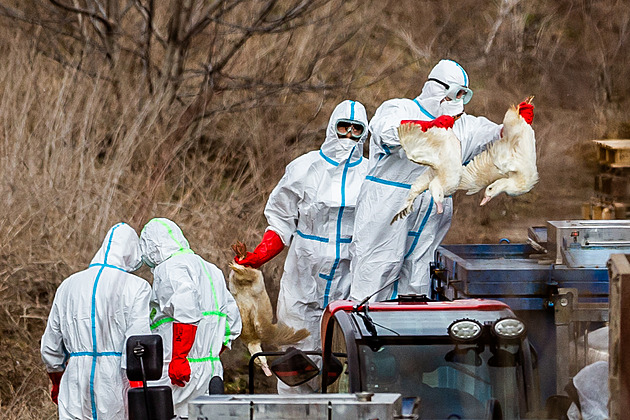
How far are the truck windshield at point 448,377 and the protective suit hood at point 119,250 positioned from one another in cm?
257

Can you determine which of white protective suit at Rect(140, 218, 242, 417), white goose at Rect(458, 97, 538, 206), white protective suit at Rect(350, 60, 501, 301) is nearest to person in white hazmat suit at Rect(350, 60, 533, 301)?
white protective suit at Rect(350, 60, 501, 301)

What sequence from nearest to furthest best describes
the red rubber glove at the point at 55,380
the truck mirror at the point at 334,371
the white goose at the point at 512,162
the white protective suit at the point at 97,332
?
the truck mirror at the point at 334,371 < the white goose at the point at 512,162 < the white protective suit at the point at 97,332 < the red rubber glove at the point at 55,380

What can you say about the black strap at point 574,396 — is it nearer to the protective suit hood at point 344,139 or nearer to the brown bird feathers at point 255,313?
the brown bird feathers at point 255,313

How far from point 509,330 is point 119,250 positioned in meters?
2.97

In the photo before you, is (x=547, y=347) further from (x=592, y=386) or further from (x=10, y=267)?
(x=10, y=267)

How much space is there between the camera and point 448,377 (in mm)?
4008

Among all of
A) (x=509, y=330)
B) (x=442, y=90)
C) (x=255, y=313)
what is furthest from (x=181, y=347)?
(x=509, y=330)

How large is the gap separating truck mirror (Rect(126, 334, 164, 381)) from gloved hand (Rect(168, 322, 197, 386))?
5.09 feet

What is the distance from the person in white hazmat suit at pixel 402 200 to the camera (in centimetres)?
664

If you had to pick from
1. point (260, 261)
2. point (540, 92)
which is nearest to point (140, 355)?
point (260, 261)

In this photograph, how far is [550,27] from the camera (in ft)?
51.2

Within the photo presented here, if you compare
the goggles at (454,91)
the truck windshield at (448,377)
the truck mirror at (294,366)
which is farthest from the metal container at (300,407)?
the goggles at (454,91)

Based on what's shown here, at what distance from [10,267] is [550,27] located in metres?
9.86

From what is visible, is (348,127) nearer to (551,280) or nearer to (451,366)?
(551,280)
